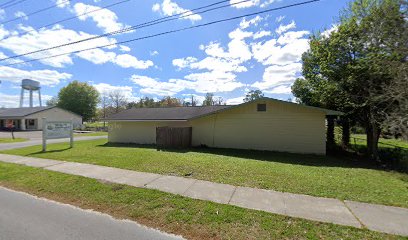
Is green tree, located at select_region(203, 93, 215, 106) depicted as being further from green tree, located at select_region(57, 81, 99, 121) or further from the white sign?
the white sign

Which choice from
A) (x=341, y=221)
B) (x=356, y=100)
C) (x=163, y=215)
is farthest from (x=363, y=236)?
(x=356, y=100)

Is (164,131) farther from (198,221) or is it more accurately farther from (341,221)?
(341,221)

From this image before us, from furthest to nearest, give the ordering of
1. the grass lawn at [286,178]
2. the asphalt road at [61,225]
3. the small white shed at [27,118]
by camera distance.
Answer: the small white shed at [27,118], the grass lawn at [286,178], the asphalt road at [61,225]

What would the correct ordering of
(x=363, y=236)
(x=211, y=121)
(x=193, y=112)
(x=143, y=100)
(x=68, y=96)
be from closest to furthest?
(x=363, y=236), (x=211, y=121), (x=193, y=112), (x=68, y=96), (x=143, y=100)

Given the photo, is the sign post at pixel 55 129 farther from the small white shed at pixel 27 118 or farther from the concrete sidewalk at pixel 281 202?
the small white shed at pixel 27 118

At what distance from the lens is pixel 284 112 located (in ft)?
48.2

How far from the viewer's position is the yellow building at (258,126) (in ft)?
46.7

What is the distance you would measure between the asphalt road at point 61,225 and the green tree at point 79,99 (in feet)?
194

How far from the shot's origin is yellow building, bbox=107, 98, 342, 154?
1423 cm

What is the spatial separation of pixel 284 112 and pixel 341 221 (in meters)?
10.4

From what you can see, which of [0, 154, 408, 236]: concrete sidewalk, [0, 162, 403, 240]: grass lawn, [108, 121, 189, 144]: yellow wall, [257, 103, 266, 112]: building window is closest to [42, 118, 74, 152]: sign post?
[108, 121, 189, 144]: yellow wall

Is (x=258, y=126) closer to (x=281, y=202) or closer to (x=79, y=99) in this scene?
(x=281, y=202)

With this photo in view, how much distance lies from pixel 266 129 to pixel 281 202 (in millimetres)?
9611

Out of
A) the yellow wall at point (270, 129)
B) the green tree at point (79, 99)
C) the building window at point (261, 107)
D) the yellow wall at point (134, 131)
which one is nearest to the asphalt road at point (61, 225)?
the yellow wall at point (270, 129)
